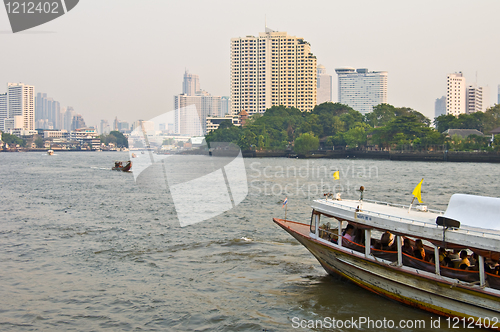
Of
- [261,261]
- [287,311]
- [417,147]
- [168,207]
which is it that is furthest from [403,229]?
[417,147]

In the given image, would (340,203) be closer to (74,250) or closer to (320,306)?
(320,306)

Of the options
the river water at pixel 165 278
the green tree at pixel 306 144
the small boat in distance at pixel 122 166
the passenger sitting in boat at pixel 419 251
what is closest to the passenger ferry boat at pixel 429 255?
the passenger sitting in boat at pixel 419 251

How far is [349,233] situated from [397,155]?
311 feet

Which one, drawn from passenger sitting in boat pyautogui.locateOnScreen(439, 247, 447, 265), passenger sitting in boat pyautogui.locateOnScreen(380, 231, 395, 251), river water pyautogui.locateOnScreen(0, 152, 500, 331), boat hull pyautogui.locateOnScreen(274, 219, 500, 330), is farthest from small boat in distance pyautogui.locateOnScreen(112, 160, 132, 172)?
passenger sitting in boat pyautogui.locateOnScreen(439, 247, 447, 265)

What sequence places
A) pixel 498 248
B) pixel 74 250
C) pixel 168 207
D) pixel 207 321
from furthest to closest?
pixel 168 207
pixel 74 250
pixel 207 321
pixel 498 248

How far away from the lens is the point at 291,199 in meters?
30.9

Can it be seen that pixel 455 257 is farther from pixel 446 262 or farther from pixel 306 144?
pixel 306 144

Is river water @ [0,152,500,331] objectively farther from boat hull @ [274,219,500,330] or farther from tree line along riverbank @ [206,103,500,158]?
tree line along riverbank @ [206,103,500,158]

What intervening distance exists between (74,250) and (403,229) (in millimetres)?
12352

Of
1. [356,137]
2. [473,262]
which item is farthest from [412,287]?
[356,137]

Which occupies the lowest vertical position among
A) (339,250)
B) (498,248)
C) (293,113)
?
(339,250)

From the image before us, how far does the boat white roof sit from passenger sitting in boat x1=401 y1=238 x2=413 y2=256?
435mm

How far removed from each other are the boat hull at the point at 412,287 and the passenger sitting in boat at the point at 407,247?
1.36 ft

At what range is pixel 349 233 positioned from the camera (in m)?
11.8
